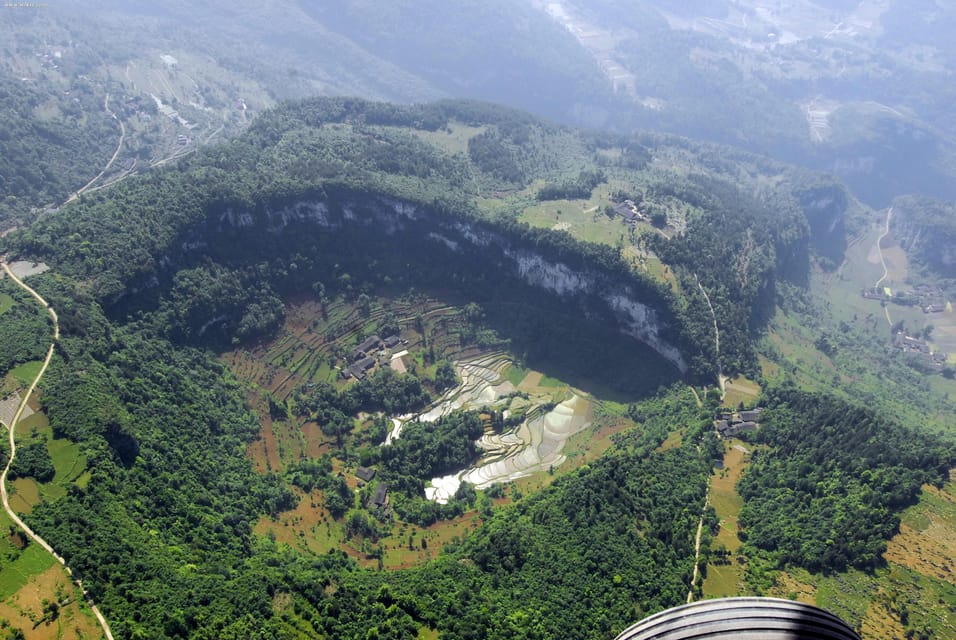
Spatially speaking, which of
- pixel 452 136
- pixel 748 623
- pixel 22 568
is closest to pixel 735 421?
pixel 748 623

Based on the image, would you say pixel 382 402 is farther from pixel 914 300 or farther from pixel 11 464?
pixel 914 300

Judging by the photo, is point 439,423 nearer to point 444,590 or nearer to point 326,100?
point 444,590

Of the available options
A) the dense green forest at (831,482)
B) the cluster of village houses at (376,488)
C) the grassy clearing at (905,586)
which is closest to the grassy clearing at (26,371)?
the cluster of village houses at (376,488)

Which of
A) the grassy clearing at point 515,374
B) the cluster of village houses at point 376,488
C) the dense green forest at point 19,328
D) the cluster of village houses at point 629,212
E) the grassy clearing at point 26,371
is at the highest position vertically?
the cluster of village houses at point 629,212

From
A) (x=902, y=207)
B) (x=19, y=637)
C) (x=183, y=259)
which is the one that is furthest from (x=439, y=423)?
(x=902, y=207)

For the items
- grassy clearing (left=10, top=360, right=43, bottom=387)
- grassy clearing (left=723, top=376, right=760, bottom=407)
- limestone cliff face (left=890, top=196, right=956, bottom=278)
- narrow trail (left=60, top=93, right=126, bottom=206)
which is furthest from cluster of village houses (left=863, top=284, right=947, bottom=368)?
narrow trail (left=60, top=93, right=126, bottom=206)

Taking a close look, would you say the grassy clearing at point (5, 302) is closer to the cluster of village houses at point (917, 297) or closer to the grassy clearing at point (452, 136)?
the grassy clearing at point (452, 136)
